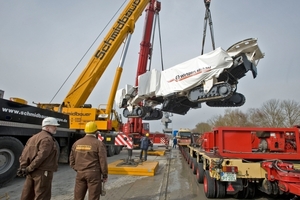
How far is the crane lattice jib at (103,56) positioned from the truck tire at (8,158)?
452 centimetres

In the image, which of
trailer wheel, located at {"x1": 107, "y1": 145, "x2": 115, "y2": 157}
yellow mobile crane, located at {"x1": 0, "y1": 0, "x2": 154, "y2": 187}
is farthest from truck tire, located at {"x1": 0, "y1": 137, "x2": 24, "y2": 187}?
trailer wheel, located at {"x1": 107, "y1": 145, "x2": 115, "y2": 157}

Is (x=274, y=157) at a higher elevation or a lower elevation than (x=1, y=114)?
lower

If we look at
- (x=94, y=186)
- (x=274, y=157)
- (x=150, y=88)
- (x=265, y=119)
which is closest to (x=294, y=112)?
(x=265, y=119)

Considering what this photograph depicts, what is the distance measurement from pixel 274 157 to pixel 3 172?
6257 millimetres

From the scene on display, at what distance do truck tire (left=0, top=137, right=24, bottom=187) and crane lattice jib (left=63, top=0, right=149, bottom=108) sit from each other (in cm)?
452

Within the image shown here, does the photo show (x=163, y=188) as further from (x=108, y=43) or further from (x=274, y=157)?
(x=108, y=43)

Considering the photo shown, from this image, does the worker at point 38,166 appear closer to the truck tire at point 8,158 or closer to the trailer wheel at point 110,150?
the truck tire at point 8,158

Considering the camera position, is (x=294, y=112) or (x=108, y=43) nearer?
(x=108, y=43)

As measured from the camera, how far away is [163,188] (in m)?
5.73

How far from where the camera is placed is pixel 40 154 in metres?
3.05

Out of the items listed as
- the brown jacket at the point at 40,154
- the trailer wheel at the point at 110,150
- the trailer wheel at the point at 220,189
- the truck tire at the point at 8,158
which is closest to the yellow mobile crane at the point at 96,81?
the trailer wheel at the point at 110,150

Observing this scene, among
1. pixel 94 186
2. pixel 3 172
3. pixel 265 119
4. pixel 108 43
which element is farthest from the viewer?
pixel 265 119

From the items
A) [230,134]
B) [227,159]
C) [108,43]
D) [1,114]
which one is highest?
[108,43]

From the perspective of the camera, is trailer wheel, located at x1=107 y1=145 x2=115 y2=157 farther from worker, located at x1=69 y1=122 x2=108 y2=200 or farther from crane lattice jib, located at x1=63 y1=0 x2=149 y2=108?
worker, located at x1=69 y1=122 x2=108 y2=200
